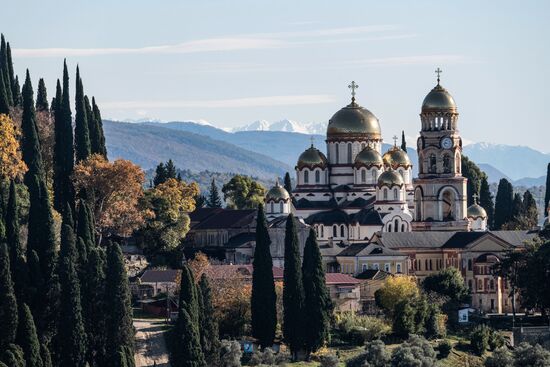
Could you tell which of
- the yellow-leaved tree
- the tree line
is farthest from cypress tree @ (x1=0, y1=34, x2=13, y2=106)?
the tree line

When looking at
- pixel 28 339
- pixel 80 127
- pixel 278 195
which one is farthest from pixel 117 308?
pixel 278 195

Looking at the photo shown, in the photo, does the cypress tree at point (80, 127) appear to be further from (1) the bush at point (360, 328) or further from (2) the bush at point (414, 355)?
(2) the bush at point (414, 355)

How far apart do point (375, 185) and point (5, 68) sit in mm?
28611

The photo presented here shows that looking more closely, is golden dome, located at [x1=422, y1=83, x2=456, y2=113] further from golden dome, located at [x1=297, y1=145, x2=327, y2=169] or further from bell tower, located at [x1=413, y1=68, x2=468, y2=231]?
golden dome, located at [x1=297, y1=145, x2=327, y2=169]

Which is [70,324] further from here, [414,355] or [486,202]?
[486,202]

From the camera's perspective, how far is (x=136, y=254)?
12250 cm

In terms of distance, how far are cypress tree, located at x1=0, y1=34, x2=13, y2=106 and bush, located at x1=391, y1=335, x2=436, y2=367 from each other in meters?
35.1

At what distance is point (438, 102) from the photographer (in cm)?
13238

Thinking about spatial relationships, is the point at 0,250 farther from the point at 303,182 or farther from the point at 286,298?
the point at 303,182

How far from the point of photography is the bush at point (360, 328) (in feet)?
333

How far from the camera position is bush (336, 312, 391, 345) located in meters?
102

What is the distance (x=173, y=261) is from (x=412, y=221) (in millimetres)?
19145

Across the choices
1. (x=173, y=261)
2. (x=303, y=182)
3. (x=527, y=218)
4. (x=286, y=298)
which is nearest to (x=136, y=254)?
(x=173, y=261)

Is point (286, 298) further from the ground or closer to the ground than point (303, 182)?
closer to the ground
